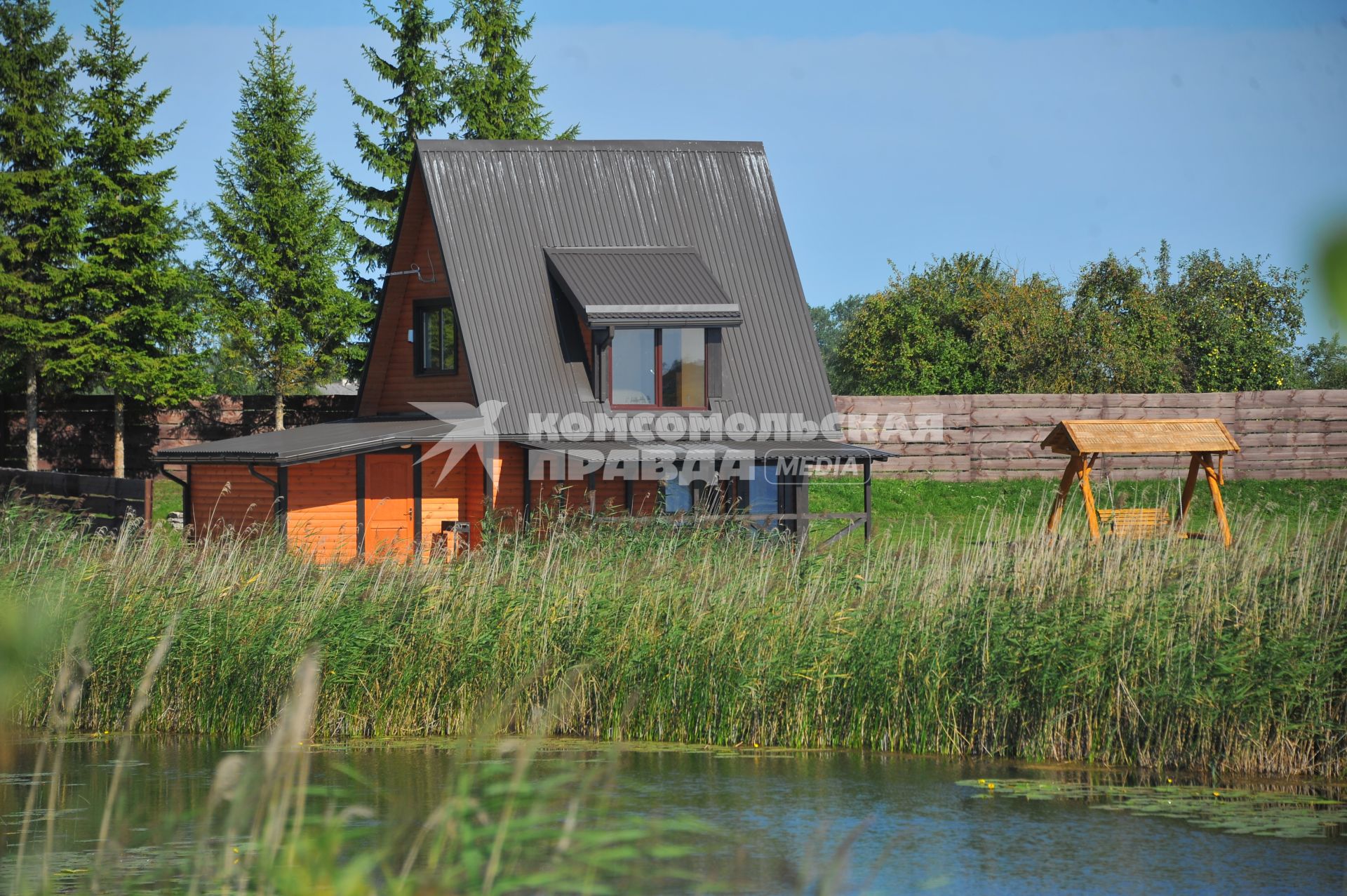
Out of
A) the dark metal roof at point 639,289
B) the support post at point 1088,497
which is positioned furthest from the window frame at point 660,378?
the support post at point 1088,497

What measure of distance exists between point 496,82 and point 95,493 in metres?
14.3

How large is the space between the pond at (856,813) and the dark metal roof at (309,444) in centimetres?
859

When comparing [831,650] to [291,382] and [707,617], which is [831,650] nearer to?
[707,617]

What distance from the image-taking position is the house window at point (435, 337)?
2278 cm

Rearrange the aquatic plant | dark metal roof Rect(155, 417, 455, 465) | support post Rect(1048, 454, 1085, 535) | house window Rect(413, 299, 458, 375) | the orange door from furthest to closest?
house window Rect(413, 299, 458, 375) < the orange door < support post Rect(1048, 454, 1085, 535) < dark metal roof Rect(155, 417, 455, 465) < the aquatic plant

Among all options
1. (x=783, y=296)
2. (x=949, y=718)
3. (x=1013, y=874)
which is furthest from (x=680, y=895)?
(x=783, y=296)

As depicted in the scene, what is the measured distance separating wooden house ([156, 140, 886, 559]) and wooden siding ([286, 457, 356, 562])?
0.09 ft

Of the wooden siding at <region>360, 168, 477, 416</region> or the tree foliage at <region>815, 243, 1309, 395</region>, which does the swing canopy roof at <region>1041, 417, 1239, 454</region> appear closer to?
the wooden siding at <region>360, 168, 477, 416</region>

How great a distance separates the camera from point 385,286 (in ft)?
78.0

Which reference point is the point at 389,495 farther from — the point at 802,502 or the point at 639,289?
the point at 802,502

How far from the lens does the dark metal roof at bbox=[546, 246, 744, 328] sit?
20781 millimetres

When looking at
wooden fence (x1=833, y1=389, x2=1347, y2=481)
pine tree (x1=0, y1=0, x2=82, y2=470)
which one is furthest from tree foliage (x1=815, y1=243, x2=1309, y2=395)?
pine tree (x1=0, y1=0, x2=82, y2=470)

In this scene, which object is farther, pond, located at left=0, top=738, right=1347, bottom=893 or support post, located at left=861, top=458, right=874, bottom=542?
support post, located at left=861, top=458, right=874, bottom=542

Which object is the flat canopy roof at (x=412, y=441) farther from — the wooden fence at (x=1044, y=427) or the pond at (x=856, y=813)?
the pond at (x=856, y=813)
